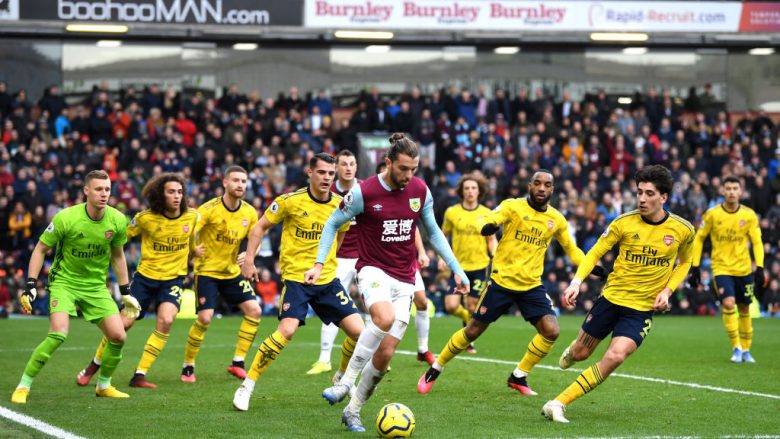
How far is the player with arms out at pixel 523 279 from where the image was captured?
1191 centimetres

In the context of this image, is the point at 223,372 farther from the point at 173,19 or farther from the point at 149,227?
the point at 173,19

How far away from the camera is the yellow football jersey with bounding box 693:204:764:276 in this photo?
15.9 m

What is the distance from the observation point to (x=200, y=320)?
1301cm

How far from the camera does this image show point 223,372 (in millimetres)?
13898

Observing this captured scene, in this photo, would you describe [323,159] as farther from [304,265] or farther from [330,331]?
[330,331]

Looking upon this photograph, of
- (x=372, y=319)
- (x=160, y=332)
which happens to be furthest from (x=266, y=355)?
(x=160, y=332)

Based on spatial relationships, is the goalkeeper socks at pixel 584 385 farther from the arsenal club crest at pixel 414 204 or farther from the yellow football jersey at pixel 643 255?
the arsenal club crest at pixel 414 204

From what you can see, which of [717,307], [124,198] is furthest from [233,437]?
[717,307]

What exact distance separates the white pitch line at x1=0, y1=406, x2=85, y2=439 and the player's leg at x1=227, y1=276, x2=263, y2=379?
3.40 metres

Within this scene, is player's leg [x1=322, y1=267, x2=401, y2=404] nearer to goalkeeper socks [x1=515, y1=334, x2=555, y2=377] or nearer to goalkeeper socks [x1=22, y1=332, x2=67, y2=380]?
goalkeeper socks [x1=515, y1=334, x2=555, y2=377]

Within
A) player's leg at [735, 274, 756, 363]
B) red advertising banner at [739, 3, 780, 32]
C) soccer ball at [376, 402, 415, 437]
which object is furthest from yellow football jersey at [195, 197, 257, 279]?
red advertising banner at [739, 3, 780, 32]

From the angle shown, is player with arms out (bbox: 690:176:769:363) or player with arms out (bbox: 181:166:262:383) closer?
player with arms out (bbox: 181:166:262:383)

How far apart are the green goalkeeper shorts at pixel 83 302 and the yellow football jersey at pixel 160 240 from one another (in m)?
1.45

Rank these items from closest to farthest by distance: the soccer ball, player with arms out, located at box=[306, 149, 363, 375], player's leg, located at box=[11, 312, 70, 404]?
the soccer ball
player's leg, located at box=[11, 312, 70, 404]
player with arms out, located at box=[306, 149, 363, 375]
